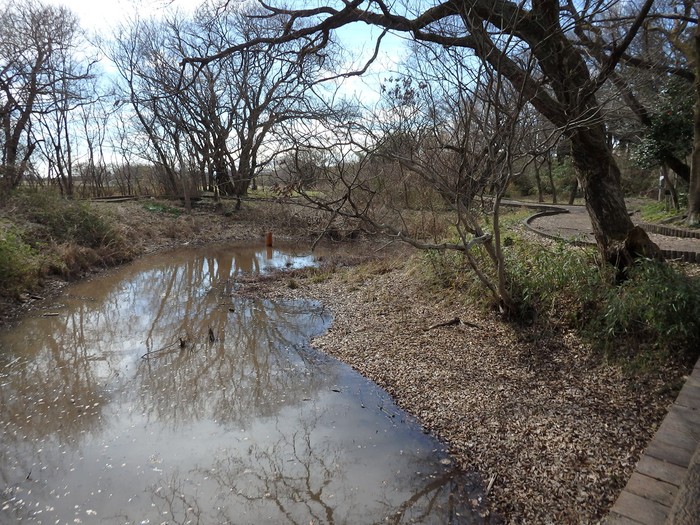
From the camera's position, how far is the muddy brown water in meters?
3.57

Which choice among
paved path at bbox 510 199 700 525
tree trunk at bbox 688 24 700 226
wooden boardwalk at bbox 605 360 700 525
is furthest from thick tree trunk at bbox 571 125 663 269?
tree trunk at bbox 688 24 700 226

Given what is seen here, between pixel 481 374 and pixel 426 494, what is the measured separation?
191 cm

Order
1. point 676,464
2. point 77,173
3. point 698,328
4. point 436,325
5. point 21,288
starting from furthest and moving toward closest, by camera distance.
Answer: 1. point 77,173
2. point 21,288
3. point 436,325
4. point 698,328
5. point 676,464

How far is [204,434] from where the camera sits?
457 cm

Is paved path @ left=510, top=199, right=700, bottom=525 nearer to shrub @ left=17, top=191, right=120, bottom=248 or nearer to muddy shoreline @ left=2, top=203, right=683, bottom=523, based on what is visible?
muddy shoreline @ left=2, top=203, right=683, bottom=523

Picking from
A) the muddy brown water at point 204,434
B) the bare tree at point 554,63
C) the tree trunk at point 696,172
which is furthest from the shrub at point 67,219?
the tree trunk at point 696,172

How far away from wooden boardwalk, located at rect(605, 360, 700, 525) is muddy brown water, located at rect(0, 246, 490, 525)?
4.08 ft

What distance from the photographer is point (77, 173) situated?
77.7ft

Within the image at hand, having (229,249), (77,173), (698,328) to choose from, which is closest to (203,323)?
(698,328)

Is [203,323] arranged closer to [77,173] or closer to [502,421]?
[502,421]

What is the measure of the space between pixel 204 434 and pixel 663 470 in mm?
3770

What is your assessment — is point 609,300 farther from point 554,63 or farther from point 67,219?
point 67,219

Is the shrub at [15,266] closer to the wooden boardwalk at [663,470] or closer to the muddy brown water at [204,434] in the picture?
the muddy brown water at [204,434]

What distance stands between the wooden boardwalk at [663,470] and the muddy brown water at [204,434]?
124 cm
